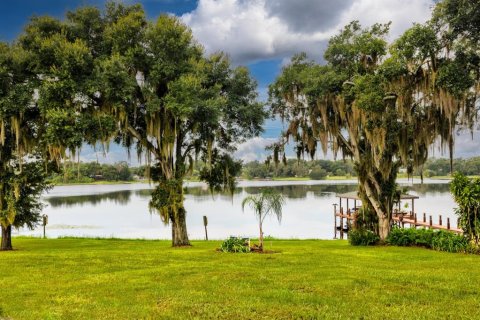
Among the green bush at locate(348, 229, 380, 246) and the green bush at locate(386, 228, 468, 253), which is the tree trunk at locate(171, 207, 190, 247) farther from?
the green bush at locate(386, 228, 468, 253)

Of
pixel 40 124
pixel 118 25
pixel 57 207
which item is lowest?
pixel 57 207

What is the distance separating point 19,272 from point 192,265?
5.33m

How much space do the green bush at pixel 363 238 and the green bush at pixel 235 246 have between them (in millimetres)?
7476

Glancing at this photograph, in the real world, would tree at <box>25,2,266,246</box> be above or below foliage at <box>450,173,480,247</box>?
above

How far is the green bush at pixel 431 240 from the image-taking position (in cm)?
1794

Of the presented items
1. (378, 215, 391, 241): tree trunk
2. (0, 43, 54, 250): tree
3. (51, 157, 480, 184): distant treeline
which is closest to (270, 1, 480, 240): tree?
(378, 215, 391, 241): tree trunk

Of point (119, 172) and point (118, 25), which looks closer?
point (118, 25)

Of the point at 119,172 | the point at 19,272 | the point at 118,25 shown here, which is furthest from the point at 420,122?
the point at 119,172

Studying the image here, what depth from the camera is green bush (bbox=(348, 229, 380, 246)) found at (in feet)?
74.9

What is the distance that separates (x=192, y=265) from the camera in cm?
1429

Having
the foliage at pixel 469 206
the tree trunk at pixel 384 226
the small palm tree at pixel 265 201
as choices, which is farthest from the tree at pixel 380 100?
the small palm tree at pixel 265 201

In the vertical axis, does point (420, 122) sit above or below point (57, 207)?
above

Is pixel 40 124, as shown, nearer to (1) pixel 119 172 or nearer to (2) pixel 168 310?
(2) pixel 168 310

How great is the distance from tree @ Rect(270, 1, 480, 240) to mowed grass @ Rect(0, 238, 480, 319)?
6.51 m
